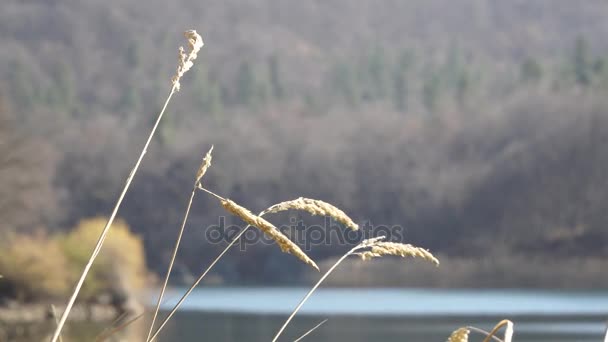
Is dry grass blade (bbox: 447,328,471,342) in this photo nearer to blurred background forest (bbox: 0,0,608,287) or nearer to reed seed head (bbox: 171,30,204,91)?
reed seed head (bbox: 171,30,204,91)

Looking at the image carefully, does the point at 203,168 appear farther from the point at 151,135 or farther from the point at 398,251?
the point at 398,251

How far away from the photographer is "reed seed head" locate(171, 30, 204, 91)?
268cm

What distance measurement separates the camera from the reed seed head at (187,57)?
268 cm

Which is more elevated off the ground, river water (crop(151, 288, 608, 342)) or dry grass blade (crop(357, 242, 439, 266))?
river water (crop(151, 288, 608, 342))

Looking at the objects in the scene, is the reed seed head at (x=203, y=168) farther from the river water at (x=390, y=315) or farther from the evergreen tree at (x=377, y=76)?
the evergreen tree at (x=377, y=76)

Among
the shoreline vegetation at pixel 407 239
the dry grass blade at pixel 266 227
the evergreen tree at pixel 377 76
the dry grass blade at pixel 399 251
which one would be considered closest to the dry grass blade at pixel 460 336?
the dry grass blade at pixel 399 251

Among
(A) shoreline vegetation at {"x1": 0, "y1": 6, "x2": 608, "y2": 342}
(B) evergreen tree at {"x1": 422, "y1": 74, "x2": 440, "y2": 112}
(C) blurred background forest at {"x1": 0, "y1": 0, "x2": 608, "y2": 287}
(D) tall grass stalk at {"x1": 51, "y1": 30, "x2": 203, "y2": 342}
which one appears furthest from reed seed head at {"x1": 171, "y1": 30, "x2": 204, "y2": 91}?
(B) evergreen tree at {"x1": 422, "y1": 74, "x2": 440, "y2": 112}

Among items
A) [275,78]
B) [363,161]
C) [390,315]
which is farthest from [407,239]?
[275,78]

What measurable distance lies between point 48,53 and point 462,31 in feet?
168

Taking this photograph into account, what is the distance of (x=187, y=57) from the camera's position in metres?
2.73

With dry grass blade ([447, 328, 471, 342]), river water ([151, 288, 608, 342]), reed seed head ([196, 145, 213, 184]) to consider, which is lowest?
dry grass blade ([447, 328, 471, 342])

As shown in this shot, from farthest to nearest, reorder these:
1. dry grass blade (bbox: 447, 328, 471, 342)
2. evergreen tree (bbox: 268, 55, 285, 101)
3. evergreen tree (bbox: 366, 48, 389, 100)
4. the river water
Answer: evergreen tree (bbox: 268, 55, 285, 101) → evergreen tree (bbox: 366, 48, 389, 100) → the river water → dry grass blade (bbox: 447, 328, 471, 342)

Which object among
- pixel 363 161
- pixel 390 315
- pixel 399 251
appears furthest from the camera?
pixel 363 161

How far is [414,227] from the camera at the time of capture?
72812mm
